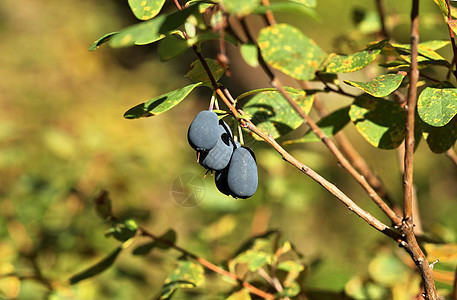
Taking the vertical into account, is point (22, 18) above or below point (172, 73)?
above

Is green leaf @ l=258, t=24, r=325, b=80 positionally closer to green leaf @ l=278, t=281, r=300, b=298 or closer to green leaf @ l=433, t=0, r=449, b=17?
green leaf @ l=433, t=0, r=449, b=17

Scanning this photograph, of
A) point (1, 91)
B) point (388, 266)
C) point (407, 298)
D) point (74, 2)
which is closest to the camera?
point (407, 298)

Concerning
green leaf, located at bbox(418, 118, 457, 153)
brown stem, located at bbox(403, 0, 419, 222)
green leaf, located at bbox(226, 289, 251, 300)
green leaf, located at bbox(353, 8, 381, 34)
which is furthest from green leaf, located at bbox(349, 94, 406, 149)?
green leaf, located at bbox(353, 8, 381, 34)

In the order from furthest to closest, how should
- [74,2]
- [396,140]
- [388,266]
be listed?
1. [74,2]
2. [388,266]
3. [396,140]

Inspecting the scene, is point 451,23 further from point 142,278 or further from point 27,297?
point 27,297

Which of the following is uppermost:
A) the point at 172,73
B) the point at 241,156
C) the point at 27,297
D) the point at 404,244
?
the point at 241,156

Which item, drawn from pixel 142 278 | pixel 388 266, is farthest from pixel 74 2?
pixel 388 266

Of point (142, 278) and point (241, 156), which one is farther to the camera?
point (142, 278)
